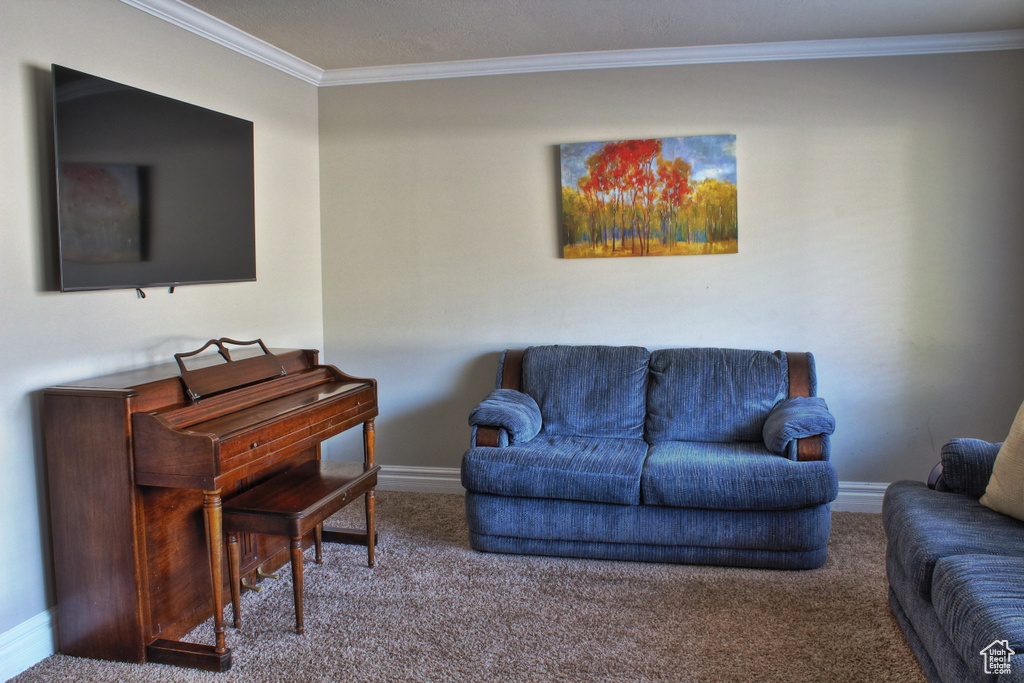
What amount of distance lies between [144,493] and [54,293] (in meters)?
0.78

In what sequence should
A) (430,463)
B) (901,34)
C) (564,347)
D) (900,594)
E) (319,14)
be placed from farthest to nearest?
(430,463) < (564,347) < (901,34) < (319,14) < (900,594)

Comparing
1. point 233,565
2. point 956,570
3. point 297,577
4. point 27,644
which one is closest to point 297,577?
point 297,577

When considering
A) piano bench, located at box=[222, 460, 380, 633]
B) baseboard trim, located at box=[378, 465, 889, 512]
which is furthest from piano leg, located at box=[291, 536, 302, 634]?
baseboard trim, located at box=[378, 465, 889, 512]

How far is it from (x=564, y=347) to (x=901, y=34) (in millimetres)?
2263

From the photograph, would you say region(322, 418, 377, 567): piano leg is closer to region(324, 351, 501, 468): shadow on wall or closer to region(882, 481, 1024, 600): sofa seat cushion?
region(324, 351, 501, 468): shadow on wall

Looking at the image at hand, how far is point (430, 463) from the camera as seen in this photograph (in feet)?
15.1

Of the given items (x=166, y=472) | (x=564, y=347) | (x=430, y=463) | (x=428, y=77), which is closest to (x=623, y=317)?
(x=564, y=347)

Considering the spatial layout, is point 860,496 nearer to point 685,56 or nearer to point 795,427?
point 795,427

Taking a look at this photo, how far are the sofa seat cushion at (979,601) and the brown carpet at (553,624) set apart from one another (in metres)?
0.48

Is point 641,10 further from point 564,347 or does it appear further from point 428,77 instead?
point 564,347

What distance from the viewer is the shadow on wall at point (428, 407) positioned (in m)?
4.52

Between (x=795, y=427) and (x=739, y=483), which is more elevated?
(x=795, y=427)

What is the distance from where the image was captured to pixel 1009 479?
256 centimetres

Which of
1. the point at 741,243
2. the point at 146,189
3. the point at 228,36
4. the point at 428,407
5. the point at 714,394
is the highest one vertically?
the point at 228,36
